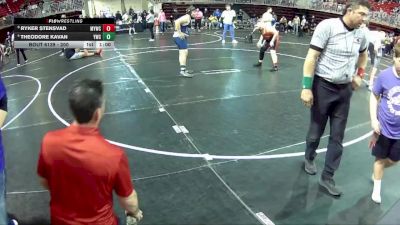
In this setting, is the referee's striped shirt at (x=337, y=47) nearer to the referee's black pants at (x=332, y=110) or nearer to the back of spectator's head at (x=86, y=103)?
the referee's black pants at (x=332, y=110)

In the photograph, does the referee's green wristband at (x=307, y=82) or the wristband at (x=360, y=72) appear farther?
the wristband at (x=360, y=72)

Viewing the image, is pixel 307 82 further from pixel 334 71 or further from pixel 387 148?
pixel 387 148

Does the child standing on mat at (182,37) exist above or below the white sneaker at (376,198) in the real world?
above

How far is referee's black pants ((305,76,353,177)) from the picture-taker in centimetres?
493

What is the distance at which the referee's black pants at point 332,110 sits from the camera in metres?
4.93

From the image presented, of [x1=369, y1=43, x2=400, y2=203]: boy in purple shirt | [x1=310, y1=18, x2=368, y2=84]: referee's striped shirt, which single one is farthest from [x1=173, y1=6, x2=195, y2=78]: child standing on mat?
[x1=369, y1=43, x2=400, y2=203]: boy in purple shirt

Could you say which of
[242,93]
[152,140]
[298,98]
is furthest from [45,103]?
[298,98]

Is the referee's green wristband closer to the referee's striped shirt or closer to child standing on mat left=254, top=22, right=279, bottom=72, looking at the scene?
the referee's striped shirt

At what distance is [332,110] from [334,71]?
55 cm

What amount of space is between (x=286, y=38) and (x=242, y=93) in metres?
13.4
